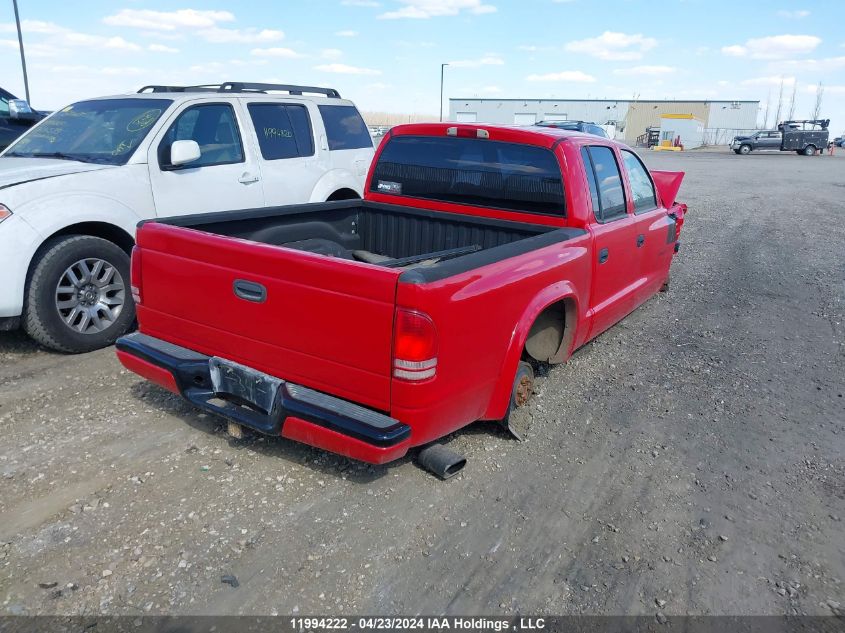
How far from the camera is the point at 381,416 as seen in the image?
2.96 m

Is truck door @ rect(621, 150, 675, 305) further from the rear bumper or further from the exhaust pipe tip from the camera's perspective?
the rear bumper

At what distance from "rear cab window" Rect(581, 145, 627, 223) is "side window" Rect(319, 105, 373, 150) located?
11.4 feet

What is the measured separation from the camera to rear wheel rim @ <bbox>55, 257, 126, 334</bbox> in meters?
4.93

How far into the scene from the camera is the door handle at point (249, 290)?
3189mm

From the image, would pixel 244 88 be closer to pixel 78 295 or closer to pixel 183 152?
pixel 183 152

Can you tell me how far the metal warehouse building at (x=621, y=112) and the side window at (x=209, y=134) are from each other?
2741 inches

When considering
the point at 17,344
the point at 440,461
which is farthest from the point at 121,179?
the point at 440,461

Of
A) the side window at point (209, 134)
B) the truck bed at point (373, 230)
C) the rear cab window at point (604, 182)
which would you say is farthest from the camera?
the side window at point (209, 134)

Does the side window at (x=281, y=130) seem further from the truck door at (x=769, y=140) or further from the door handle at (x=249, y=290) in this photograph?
the truck door at (x=769, y=140)

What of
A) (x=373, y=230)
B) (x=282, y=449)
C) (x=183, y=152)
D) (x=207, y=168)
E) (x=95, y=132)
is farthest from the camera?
(x=207, y=168)

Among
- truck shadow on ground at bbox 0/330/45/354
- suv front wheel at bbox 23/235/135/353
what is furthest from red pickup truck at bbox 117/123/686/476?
truck shadow on ground at bbox 0/330/45/354

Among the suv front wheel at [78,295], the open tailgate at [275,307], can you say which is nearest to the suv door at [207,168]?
the suv front wheel at [78,295]

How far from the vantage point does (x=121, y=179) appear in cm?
526

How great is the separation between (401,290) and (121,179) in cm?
356
